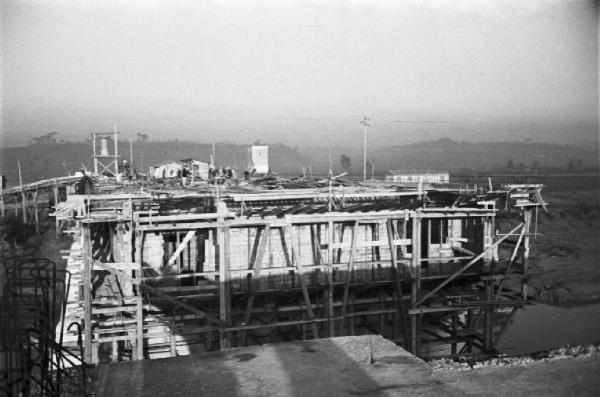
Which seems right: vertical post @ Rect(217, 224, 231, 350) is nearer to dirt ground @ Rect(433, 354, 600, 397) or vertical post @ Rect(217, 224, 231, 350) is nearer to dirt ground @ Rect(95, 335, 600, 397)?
dirt ground @ Rect(95, 335, 600, 397)

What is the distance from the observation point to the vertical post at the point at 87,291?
12469mm

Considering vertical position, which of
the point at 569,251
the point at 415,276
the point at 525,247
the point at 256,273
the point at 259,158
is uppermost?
the point at 259,158

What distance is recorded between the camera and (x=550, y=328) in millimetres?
29688

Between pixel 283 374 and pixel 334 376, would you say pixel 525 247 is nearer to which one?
pixel 334 376

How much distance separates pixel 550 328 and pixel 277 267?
2192 cm

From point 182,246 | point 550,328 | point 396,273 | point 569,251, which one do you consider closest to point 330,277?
point 396,273

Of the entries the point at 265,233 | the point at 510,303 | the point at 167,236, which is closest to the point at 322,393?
the point at 265,233

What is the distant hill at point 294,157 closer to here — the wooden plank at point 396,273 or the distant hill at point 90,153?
the distant hill at point 90,153

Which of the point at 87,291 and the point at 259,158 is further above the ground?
the point at 259,158

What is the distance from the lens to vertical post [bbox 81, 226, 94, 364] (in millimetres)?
12469

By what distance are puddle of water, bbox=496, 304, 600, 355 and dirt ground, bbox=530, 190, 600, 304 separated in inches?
67.4

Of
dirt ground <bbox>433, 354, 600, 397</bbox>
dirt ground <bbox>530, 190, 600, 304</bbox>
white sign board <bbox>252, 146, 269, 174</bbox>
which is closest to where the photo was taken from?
dirt ground <bbox>433, 354, 600, 397</bbox>

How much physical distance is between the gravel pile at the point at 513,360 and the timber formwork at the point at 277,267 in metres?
8.41

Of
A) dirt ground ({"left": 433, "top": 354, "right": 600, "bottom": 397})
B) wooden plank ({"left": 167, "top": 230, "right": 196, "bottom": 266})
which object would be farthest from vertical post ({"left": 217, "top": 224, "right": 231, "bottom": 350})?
dirt ground ({"left": 433, "top": 354, "right": 600, "bottom": 397})
